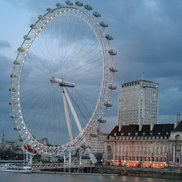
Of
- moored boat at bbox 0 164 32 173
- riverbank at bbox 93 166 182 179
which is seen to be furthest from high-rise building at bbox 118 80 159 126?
moored boat at bbox 0 164 32 173

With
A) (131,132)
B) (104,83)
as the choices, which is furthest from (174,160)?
(104,83)

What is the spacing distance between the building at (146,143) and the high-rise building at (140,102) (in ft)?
170

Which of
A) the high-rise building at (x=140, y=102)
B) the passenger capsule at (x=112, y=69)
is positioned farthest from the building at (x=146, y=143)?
the high-rise building at (x=140, y=102)

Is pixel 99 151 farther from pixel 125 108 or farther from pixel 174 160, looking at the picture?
pixel 174 160

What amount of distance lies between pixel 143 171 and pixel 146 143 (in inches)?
582

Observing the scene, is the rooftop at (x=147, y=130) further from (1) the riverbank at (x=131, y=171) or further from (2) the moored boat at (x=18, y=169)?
(2) the moored boat at (x=18, y=169)

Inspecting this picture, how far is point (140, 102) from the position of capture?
457 ft

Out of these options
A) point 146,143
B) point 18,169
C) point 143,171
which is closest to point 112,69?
point 143,171

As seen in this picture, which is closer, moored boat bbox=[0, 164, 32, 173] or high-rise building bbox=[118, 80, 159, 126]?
moored boat bbox=[0, 164, 32, 173]

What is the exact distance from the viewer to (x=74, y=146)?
61.2m

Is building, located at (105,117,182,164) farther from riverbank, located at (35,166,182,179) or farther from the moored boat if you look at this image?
the moored boat

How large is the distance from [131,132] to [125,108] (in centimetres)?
6372

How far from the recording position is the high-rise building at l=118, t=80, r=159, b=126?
13912cm

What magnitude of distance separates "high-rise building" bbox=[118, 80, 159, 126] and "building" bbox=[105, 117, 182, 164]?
2037 inches
